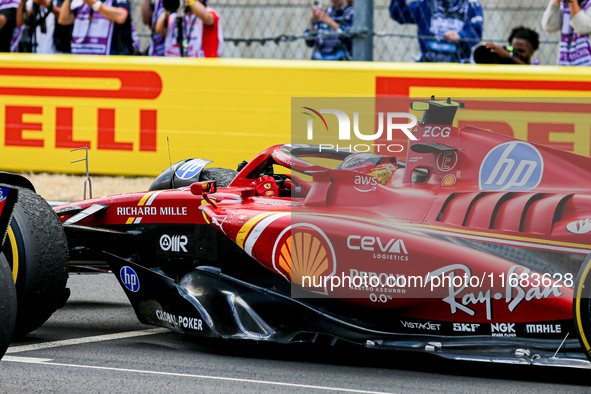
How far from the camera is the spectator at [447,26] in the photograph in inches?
375

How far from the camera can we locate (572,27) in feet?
29.2

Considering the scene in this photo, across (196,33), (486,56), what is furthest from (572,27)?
(196,33)

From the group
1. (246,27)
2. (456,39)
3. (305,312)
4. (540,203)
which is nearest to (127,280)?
(305,312)

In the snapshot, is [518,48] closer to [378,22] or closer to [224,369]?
[378,22]

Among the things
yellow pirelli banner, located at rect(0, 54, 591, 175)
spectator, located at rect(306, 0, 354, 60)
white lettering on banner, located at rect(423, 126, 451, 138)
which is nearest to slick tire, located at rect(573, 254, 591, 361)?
white lettering on banner, located at rect(423, 126, 451, 138)

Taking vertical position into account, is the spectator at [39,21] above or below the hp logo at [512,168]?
above

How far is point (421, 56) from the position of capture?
9.77 metres

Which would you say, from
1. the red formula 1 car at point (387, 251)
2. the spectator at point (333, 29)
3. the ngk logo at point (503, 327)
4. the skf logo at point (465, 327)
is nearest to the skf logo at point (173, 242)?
the red formula 1 car at point (387, 251)

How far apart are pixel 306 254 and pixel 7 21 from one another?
7.08 m

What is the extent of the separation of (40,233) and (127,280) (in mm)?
660

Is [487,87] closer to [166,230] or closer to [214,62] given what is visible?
[214,62]

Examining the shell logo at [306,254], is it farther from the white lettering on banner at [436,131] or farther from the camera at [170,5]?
the camera at [170,5]

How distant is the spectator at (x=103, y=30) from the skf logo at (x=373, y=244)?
6118mm

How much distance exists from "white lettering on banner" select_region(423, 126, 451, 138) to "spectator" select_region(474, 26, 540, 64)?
438cm
